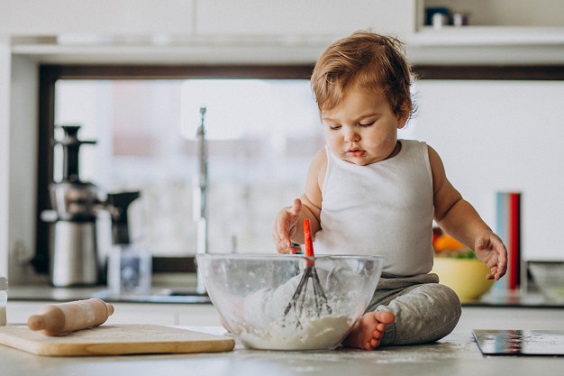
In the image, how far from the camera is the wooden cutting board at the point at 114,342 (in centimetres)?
97

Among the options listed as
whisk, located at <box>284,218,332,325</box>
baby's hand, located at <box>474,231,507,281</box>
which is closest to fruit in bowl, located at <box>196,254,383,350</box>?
whisk, located at <box>284,218,332,325</box>

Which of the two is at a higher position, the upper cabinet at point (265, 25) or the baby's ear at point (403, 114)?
the upper cabinet at point (265, 25)

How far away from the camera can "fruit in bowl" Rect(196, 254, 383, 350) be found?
0.98 m

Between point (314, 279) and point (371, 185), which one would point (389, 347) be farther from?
point (371, 185)

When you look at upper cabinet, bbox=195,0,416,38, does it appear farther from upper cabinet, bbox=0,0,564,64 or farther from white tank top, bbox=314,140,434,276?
white tank top, bbox=314,140,434,276

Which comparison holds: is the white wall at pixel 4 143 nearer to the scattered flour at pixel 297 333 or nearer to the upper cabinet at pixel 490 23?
the upper cabinet at pixel 490 23

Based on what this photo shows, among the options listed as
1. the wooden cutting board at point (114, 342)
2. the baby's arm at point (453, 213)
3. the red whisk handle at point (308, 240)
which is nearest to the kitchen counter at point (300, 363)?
the wooden cutting board at point (114, 342)

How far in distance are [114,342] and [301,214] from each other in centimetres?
42

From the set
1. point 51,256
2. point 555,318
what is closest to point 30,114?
point 51,256

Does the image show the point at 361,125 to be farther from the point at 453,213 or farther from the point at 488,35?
the point at 488,35

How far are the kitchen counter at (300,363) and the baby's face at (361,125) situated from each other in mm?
342

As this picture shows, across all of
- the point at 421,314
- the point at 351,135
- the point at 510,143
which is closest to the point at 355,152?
the point at 351,135

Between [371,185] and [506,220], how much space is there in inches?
54.7

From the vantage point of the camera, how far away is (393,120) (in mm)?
1308
